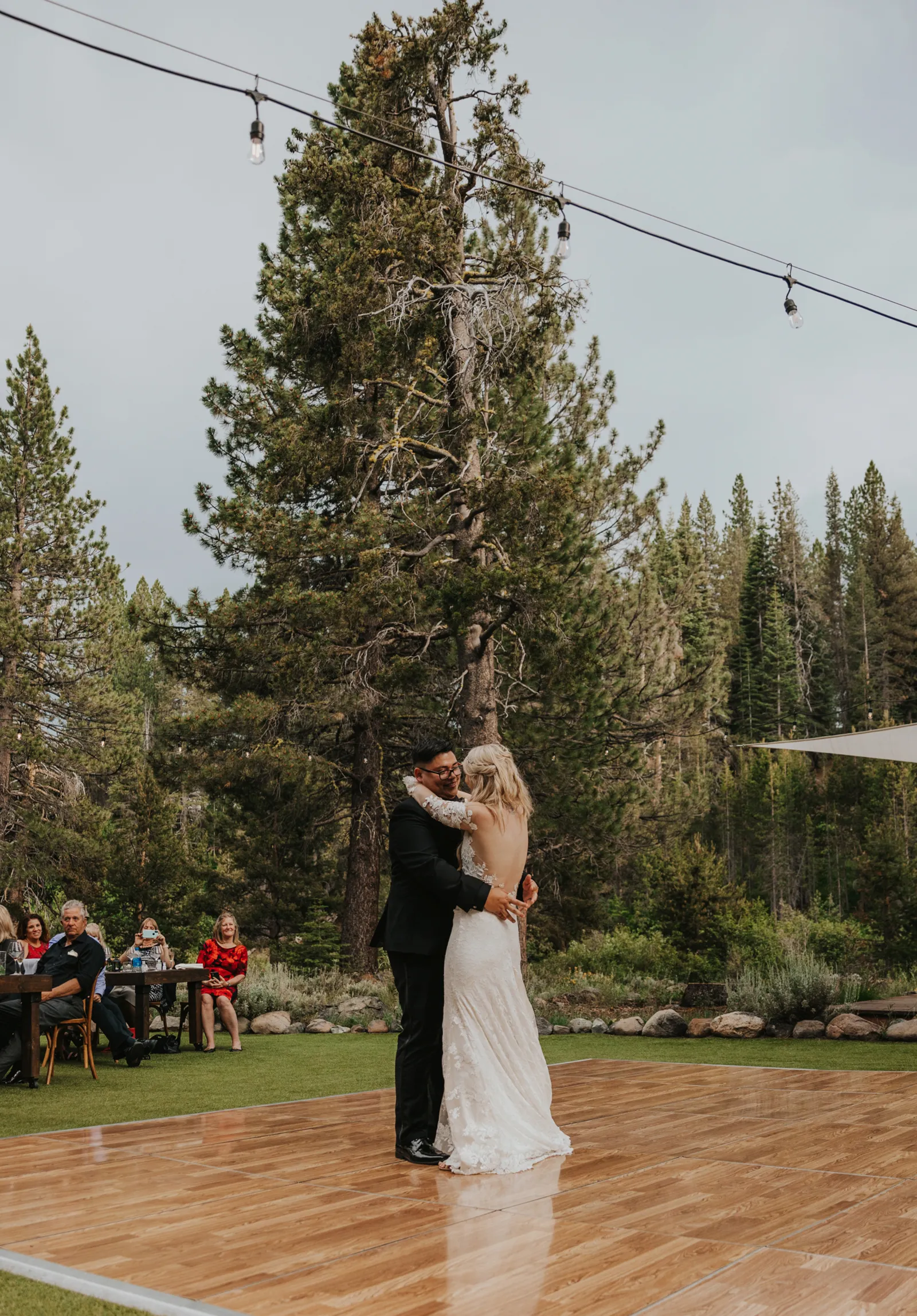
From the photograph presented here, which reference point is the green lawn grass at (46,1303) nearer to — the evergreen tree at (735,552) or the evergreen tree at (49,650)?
the evergreen tree at (49,650)

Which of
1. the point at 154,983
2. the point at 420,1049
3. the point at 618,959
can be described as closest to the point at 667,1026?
the point at 154,983

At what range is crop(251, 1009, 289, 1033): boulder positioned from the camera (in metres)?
11.9

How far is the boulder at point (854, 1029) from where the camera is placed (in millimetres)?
9984

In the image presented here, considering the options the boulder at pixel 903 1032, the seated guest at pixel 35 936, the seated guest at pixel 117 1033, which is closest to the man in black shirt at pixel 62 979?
the seated guest at pixel 117 1033

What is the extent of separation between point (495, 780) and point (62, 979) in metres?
4.69

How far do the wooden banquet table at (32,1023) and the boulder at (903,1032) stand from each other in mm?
6798

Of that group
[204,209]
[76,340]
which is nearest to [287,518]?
[204,209]

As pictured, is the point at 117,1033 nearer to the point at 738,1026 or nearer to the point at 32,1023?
the point at 32,1023

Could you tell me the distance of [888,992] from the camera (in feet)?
39.4

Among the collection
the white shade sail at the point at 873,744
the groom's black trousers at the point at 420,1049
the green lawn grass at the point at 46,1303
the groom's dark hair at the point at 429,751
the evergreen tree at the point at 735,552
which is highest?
the evergreen tree at the point at 735,552

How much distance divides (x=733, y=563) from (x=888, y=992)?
4876 centimetres

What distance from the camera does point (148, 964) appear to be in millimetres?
10930

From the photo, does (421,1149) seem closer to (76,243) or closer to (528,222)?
(528,222)

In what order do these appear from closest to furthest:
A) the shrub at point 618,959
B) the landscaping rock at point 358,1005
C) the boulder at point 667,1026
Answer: the boulder at point 667,1026 → the landscaping rock at point 358,1005 → the shrub at point 618,959
